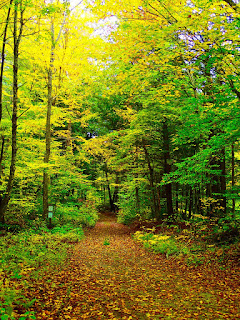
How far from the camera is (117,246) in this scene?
1068 centimetres

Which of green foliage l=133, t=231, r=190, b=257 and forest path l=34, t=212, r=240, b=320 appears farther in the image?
green foliage l=133, t=231, r=190, b=257

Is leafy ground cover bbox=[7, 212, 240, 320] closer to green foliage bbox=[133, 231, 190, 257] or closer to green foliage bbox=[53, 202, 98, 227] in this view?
green foliage bbox=[133, 231, 190, 257]

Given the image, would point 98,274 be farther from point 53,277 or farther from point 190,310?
point 190,310

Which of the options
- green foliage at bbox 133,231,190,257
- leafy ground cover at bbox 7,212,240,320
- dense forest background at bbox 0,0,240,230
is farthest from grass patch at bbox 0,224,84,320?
green foliage at bbox 133,231,190,257

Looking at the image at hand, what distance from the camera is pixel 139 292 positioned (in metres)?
5.15

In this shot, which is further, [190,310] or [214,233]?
[214,233]

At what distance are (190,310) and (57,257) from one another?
4.44 metres

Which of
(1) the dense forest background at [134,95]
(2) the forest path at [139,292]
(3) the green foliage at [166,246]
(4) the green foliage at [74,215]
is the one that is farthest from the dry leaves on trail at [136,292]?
(4) the green foliage at [74,215]

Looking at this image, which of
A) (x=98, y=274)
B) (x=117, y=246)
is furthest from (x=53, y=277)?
(x=117, y=246)

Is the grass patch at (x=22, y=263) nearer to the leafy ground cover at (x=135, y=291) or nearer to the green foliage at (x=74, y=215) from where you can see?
the leafy ground cover at (x=135, y=291)

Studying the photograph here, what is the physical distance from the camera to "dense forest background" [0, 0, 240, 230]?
6.02 meters

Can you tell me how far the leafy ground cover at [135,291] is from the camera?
13.5 ft

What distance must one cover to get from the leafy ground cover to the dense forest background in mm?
2067

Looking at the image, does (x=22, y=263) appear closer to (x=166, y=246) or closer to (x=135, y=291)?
(x=135, y=291)
